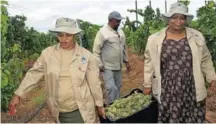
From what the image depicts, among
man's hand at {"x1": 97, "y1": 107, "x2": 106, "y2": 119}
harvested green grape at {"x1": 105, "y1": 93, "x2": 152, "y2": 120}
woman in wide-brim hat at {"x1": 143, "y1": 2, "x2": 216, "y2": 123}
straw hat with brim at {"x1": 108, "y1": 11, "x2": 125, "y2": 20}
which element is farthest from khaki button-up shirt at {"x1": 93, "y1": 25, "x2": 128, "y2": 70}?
man's hand at {"x1": 97, "y1": 107, "x2": 106, "y2": 119}

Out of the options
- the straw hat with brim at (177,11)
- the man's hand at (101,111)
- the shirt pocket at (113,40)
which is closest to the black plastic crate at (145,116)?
the man's hand at (101,111)

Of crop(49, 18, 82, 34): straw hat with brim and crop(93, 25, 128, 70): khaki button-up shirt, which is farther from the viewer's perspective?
crop(93, 25, 128, 70): khaki button-up shirt

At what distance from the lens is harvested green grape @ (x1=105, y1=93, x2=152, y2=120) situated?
5.83 metres

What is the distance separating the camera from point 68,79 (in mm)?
5148

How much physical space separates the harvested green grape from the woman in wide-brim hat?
21cm

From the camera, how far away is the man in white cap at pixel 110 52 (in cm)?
874

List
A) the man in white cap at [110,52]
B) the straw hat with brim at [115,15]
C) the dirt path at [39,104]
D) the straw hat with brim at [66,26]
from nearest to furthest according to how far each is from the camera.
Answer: the straw hat with brim at [66,26]
the straw hat with brim at [115,15]
the man in white cap at [110,52]
the dirt path at [39,104]

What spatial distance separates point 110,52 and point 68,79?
3.79 meters

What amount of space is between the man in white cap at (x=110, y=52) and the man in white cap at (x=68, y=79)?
345 cm

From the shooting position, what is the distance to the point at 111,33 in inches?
348

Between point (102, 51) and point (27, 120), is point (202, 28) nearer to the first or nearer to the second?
point (102, 51)

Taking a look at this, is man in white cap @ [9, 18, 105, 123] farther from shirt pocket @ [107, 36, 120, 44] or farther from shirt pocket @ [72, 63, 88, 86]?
shirt pocket @ [107, 36, 120, 44]

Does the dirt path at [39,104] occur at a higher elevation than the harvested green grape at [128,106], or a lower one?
lower

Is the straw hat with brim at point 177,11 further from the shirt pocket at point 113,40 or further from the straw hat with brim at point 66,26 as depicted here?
the shirt pocket at point 113,40
